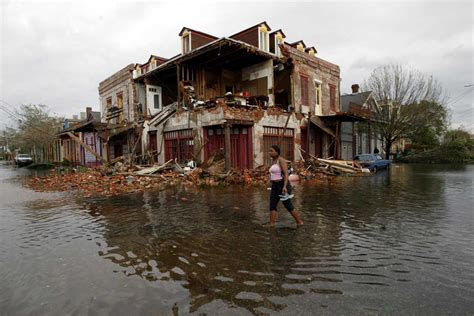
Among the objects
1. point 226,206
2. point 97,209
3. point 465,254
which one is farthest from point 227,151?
point 465,254

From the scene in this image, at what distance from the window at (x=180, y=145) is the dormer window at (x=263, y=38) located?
26.0 ft

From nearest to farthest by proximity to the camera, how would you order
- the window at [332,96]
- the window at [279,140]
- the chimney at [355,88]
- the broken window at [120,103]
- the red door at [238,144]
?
the red door at [238,144], the window at [279,140], the window at [332,96], the broken window at [120,103], the chimney at [355,88]

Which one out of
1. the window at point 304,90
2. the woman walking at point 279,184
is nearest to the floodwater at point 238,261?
the woman walking at point 279,184

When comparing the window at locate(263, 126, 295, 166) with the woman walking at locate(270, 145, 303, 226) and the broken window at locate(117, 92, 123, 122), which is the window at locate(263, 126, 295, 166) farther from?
the broken window at locate(117, 92, 123, 122)

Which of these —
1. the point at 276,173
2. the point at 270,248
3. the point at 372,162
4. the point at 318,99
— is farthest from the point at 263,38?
the point at 270,248

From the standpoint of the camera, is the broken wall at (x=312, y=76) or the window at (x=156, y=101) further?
the window at (x=156, y=101)

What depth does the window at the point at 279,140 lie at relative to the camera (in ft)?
55.9

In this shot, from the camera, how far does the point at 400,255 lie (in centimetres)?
438

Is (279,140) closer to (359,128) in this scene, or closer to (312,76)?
(312,76)

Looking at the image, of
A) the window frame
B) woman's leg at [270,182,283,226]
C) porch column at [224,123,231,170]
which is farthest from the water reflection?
the window frame

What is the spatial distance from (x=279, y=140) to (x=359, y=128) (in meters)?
17.9

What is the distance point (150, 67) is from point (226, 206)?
1876 centimetres

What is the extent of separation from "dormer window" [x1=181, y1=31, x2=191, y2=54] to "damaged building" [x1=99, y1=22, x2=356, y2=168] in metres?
0.07

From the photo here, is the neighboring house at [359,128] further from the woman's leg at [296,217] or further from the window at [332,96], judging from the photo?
the woman's leg at [296,217]
